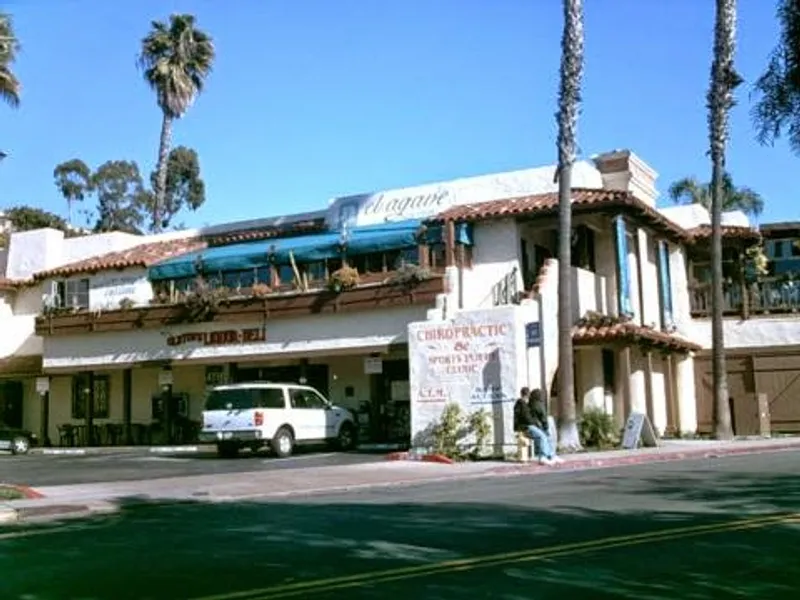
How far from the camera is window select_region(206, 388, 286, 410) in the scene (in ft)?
80.0

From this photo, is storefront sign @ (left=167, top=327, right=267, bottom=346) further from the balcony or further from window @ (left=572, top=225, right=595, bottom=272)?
window @ (left=572, top=225, right=595, bottom=272)

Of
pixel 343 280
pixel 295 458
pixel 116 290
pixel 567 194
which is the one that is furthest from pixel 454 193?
pixel 116 290

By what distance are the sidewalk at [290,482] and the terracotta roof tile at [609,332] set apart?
316cm

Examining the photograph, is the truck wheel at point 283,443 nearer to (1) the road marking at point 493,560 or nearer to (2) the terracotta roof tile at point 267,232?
(2) the terracotta roof tile at point 267,232

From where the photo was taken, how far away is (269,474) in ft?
64.0

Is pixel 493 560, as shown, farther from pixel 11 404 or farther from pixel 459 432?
pixel 11 404

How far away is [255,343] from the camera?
29.7 m

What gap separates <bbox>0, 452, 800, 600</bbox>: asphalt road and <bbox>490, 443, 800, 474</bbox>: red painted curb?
4.86 m

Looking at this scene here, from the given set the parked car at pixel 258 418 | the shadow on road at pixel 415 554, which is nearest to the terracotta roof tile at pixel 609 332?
the parked car at pixel 258 418

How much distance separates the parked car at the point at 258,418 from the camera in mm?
24281

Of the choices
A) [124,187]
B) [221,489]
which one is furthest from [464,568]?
[124,187]

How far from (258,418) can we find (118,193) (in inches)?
1995

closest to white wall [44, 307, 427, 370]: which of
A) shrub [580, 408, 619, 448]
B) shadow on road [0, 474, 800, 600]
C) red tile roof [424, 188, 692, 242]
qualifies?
red tile roof [424, 188, 692, 242]

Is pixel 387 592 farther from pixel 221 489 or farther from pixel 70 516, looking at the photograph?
pixel 221 489
